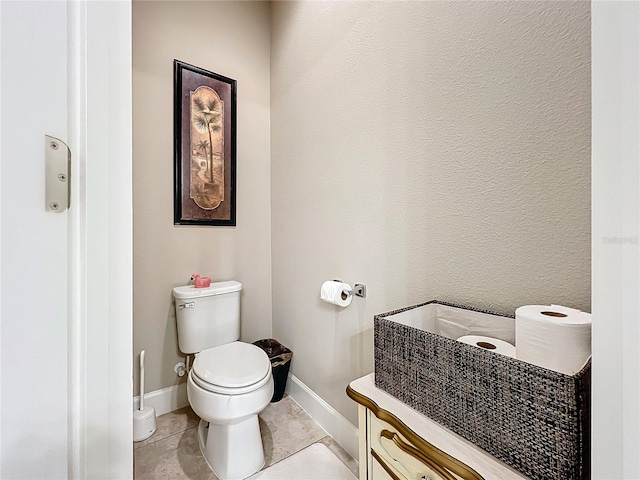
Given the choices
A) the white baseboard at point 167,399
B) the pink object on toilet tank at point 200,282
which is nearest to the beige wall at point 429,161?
the pink object on toilet tank at point 200,282

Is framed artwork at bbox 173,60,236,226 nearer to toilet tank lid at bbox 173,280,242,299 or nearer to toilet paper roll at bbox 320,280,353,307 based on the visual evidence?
toilet tank lid at bbox 173,280,242,299

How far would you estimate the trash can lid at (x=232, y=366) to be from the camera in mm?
1237

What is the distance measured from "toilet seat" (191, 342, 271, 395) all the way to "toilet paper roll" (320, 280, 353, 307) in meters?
0.46

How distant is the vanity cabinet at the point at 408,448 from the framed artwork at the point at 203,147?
1.40 metres

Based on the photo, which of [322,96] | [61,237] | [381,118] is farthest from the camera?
[322,96]

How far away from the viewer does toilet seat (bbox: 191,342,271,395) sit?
1.22 meters

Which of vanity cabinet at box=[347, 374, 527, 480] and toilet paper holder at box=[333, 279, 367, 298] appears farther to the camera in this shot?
toilet paper holder at box=[333, 279, 367, 298]

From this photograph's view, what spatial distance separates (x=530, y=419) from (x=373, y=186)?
0.93m

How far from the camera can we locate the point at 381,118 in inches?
47.6

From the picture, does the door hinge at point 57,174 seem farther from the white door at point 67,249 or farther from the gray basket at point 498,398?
the gray basket at point 498,398

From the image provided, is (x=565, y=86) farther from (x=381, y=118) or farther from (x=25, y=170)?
(x=25, y=170)

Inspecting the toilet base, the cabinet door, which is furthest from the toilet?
the cabinet door

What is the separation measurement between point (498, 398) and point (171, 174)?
5.99 ft
